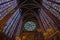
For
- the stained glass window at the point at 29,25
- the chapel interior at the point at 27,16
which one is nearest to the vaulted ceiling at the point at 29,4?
the chapel interior at the point at 27,16

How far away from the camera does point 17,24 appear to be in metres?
17.0

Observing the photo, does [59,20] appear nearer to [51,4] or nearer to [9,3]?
[51,4]

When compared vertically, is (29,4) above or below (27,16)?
above

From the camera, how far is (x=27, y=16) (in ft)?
57.0

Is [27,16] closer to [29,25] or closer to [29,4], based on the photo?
[29,25]

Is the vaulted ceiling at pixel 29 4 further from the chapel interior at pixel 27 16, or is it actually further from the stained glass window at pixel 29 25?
the stained glass window at pixel 29 25

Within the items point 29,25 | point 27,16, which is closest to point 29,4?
point 27,16

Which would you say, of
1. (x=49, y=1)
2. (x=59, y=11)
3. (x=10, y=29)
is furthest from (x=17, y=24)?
(x=59, y=11)

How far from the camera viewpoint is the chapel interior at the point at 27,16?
12500mm

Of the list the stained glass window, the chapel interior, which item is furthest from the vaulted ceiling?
the stained glass window

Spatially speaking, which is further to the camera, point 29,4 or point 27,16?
point 27,16

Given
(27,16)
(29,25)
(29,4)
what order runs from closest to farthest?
(29,4)
(27,16)
(29,25)

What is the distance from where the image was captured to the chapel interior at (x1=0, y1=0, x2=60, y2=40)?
1250 centimetres

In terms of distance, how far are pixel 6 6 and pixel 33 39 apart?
4.79 m
